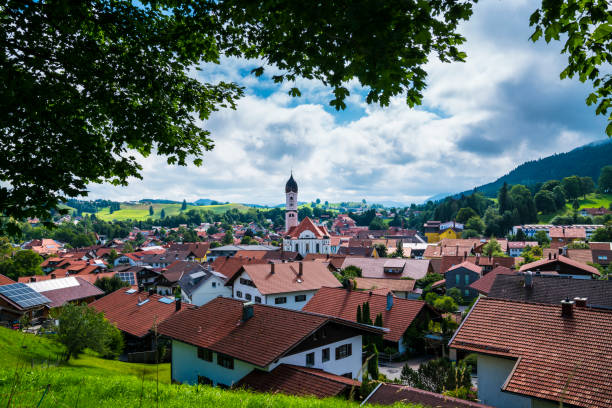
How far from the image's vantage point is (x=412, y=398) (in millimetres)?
10914

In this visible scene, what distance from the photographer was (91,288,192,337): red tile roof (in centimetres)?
3020

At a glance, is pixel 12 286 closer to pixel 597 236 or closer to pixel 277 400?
pixel 277 400

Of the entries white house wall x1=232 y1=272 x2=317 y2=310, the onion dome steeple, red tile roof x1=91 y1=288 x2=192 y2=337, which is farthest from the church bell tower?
red tile roof x1=91 y1=288 x2=192 y2=337

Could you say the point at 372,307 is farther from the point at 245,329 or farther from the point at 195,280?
the point at 195,280

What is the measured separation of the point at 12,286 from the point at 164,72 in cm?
4327

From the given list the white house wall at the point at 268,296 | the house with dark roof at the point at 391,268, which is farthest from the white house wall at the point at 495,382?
the house with dark roof at the point at 391,268

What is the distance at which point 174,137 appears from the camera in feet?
23.6

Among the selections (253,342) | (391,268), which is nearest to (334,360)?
(253,342)

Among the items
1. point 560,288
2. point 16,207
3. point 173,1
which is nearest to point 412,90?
point 173,1

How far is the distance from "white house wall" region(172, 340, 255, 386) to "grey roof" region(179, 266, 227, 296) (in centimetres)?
2378

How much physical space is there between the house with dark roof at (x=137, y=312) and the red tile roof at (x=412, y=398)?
66.7ft

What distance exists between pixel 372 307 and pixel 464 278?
2602 centimetres

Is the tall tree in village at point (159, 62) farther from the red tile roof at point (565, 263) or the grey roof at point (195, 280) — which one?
the red tile roof at point (565, 263)

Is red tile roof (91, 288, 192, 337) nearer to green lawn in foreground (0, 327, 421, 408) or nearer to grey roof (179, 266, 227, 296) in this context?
grey roof (179, 266, 227, 296)
